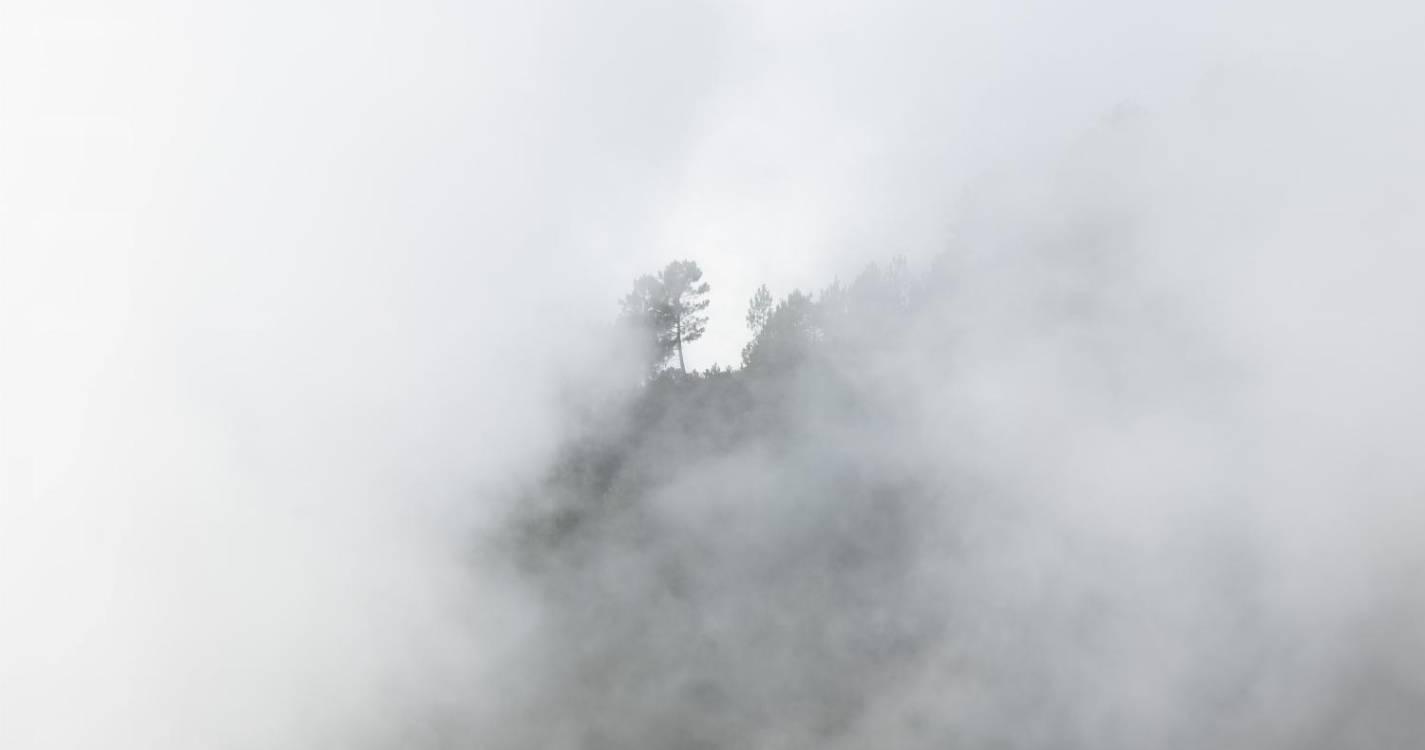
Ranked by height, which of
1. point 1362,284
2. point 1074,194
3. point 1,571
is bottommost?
point 1362,284

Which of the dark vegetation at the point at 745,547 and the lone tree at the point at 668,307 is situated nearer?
the dark vegetation at the point at 745,547

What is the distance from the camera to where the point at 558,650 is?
1473 cm

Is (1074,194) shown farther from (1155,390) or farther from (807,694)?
(807,694)

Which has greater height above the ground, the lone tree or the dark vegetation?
the lone tree

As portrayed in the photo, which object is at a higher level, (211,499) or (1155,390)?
(211,499)

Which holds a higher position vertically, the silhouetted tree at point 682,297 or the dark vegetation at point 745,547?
the silhouetted tree at point 682,297

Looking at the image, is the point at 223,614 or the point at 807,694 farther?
the point at 223,614

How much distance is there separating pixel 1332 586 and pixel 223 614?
46.6 feet

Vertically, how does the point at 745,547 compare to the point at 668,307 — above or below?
below

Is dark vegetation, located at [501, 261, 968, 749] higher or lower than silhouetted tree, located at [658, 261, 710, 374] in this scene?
lower

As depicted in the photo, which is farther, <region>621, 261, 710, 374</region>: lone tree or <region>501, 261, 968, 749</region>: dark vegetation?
<region>621, 261, 710, 374</region>: lone tree

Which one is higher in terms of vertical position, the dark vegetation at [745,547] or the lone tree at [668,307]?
the lone tree at [668,307]

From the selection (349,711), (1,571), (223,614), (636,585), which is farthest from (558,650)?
(1,571)

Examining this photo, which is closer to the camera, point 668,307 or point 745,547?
point 745,547
